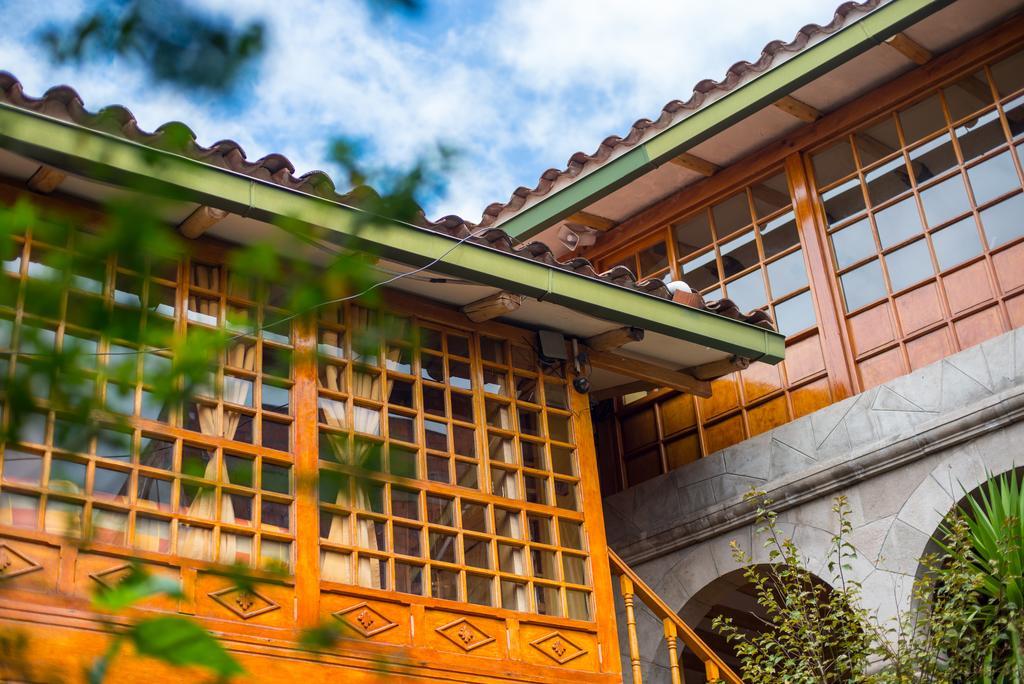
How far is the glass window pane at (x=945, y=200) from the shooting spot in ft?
29.3

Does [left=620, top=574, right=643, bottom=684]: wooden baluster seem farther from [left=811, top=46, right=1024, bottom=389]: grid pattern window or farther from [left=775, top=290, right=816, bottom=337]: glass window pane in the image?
[left=775, top=290, right=816, bottom=337]: glass window pane

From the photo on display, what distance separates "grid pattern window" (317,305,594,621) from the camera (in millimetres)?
7012

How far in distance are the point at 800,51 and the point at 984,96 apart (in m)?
1.24

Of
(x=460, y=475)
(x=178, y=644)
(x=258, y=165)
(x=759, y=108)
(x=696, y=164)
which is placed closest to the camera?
(x=178, y=644)

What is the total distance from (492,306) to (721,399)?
8.70ft

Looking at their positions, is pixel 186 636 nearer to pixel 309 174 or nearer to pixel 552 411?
pixel 309 174

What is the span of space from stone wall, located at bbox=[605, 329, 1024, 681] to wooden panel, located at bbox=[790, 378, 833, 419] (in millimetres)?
178

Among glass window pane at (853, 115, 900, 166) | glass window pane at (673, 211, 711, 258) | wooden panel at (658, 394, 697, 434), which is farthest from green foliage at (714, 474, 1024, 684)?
glass window pane at (673, 211, 711, 258)

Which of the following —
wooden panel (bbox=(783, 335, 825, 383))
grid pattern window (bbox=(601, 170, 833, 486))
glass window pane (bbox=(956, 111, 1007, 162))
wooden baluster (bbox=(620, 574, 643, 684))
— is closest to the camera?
wooden baluster (bbox=(620, 574, 643, 684))

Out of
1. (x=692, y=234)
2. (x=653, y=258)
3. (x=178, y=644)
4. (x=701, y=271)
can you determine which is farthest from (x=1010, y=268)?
(x=178, y=644)

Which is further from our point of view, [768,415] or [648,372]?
[768,415]

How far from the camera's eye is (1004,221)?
28.4 feet

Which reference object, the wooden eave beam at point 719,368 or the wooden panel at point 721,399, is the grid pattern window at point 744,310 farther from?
the wooden eave beam at point 719,368

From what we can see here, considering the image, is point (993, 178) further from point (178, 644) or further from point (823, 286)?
point (178, 644)
